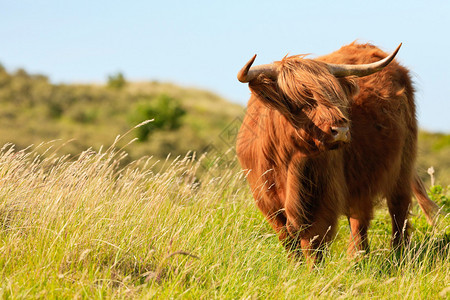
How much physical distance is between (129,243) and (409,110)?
12.4ft

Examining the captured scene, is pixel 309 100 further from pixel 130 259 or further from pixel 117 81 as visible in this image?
pixel 117 81

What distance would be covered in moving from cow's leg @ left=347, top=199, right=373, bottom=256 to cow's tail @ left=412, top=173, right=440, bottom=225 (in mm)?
928

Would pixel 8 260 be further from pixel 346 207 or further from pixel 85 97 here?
pixel 85 97

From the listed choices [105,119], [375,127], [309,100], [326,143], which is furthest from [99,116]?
[326,143]

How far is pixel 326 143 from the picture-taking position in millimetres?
3982

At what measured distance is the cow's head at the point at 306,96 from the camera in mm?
3945

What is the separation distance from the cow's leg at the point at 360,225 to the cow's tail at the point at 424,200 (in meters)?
0.93

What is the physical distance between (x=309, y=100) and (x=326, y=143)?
0.41 meters

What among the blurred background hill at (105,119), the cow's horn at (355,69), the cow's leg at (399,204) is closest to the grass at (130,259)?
the cow's leg at (399,204)

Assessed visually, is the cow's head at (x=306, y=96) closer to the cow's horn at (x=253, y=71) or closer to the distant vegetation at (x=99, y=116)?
the cow's horn at (x=253, y=71)

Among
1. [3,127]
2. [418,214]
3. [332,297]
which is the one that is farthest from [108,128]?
[332,297]

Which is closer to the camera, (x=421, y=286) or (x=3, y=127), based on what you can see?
(x=421, y=286)

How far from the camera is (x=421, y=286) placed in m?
3.76

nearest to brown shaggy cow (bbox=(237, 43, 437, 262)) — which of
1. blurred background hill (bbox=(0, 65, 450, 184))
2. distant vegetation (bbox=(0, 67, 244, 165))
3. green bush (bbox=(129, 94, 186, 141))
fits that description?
blurred background hill (bbox=(0, 65, 450, 184))
